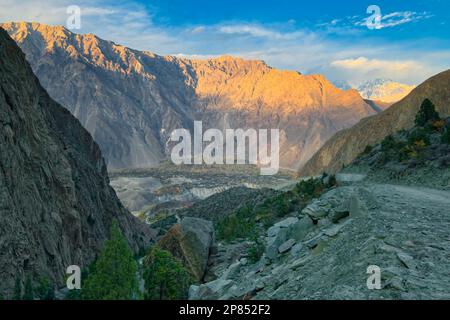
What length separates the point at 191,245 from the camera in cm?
2861

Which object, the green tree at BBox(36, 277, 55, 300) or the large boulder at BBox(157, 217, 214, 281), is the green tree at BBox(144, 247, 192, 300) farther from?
the green tree at BBox(36, 277, 55, 300)

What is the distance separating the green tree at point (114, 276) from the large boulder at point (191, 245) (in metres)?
6.48

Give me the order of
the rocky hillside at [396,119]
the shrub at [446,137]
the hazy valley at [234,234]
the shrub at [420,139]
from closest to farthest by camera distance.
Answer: the hazy valley at [234,234]
the shrub at [446,137]
the shrub at [420,139]
the rocky hillside at [396,119]

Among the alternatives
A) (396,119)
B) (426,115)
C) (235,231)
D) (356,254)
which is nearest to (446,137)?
(426,115)

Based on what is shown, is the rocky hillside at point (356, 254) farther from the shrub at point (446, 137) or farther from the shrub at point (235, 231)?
the shrub at point (235, 231)

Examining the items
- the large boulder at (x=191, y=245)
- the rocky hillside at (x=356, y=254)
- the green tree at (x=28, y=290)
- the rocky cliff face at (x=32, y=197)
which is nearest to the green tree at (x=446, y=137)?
the rocky hillside at (x=356, y=254)

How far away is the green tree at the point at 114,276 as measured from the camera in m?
18.9

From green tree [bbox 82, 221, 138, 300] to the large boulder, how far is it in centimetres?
648

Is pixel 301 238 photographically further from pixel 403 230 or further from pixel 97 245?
pixel 97 245

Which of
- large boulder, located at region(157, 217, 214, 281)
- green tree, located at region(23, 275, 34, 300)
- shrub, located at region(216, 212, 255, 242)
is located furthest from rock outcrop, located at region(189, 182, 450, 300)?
shrub, located at region(216, 212, 255, 242)

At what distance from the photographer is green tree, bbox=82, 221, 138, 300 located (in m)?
18.9

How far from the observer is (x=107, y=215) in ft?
195
